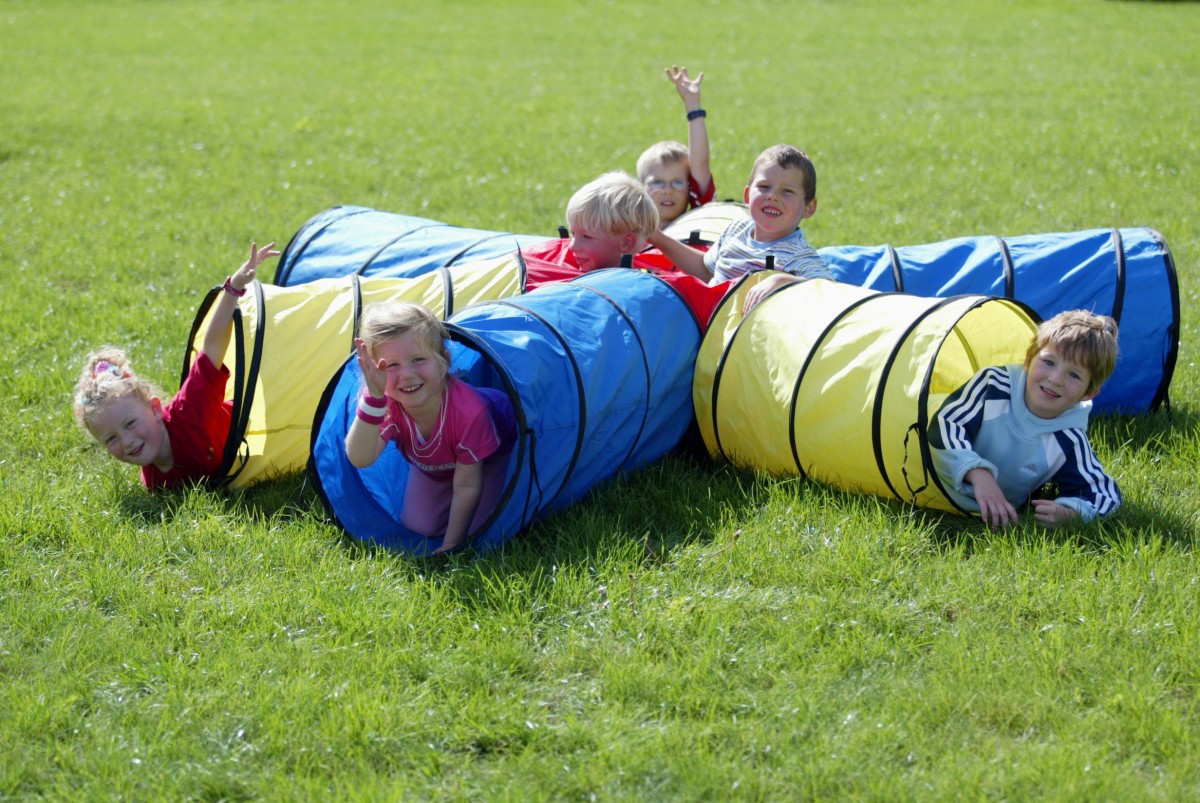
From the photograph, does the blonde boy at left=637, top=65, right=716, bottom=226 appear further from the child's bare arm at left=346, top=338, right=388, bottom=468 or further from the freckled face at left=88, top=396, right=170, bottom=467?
the freckled face at left=88, top=396, right=170, bottom=467

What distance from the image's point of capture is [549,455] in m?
4.60

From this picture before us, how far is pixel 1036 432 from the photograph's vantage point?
470 cm

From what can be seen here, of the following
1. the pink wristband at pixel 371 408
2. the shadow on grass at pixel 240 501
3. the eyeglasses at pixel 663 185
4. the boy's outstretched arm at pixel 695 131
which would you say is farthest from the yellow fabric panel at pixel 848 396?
the eyeglasses at pixel 663 185

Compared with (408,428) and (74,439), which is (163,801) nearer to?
(408,428)

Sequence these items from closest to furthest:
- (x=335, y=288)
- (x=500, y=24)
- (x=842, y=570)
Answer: (x=842, y=570), (x=335, y=288), (x=500, y=24)

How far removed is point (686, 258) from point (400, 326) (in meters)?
2.31

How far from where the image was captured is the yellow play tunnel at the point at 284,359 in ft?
17.1

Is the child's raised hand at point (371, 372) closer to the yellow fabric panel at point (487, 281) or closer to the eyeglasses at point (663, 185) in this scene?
the yellow fabric panel at point (487, 281)

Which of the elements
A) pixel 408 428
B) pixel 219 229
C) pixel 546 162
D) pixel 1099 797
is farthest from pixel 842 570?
pixel 546 162

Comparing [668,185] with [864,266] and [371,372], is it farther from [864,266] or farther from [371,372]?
[371,372]

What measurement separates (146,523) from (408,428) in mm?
1218

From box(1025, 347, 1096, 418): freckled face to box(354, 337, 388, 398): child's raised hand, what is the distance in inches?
98.8

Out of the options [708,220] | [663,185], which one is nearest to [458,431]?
[708,220]

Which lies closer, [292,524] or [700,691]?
[700,691]
